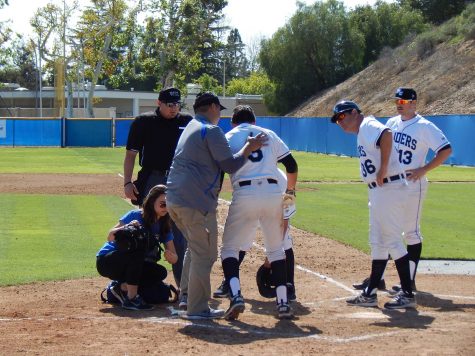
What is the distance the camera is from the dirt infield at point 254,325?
6.27 metres

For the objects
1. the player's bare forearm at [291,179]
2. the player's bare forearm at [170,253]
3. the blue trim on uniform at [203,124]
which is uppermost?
the blue trim on uniform at [203,124]

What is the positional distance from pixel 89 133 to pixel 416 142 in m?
45.5

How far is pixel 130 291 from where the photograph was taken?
7688 millimetres

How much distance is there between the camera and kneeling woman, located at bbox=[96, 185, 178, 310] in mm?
7629

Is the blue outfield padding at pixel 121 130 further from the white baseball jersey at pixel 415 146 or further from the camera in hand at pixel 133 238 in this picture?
the camera in hand at pixel 133 238

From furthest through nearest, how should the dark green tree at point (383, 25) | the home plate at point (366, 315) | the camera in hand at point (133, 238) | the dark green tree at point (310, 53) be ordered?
1. the dark green tree at point (383, 25)
2. the dark green tree at point (310, 53)
3. the camera in hand at point (133, 238)
4. the home plate at point (366, 315)

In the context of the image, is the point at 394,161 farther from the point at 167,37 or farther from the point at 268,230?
the point at 167,37

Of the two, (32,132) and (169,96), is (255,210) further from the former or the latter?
(32,132)

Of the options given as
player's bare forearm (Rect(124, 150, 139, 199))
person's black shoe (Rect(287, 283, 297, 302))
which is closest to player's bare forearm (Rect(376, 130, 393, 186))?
person's black shoe (Rect(287, 283, 297, 302))

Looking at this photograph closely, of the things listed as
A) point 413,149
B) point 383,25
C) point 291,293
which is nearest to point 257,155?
point 291,293

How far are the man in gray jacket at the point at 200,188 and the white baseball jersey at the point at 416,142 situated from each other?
1.97m

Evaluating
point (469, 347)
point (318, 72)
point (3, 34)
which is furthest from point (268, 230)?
point (318, 72)

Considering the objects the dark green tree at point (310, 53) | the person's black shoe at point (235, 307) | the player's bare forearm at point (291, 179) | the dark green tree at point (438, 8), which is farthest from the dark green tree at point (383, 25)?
the person's black shoe at point (235, 307)

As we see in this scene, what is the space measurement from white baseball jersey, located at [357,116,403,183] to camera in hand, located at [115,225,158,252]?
204 cm
